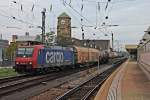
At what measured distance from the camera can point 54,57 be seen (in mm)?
37906

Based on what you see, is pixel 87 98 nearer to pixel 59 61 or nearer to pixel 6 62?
pixel 59 61

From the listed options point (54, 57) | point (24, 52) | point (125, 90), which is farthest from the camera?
point (54, 57)

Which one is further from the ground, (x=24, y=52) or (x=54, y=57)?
(x=24, y=52)

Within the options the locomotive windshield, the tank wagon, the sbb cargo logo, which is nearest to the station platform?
the tank wagon

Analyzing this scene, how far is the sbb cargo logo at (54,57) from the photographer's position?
35.8m

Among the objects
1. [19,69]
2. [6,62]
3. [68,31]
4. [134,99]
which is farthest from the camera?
[68,31]

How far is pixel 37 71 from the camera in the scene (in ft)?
112

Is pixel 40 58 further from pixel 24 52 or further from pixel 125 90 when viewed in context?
pixel 125 90

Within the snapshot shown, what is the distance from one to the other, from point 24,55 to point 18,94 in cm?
1408

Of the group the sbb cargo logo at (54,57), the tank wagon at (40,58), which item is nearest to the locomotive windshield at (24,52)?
the tank wagon at (40,58)

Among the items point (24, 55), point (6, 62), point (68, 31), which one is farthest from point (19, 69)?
point (68, 31)

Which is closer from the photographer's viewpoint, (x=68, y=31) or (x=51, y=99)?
(x=51, y=99)

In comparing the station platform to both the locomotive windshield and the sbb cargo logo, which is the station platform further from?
the sbb cargo logo

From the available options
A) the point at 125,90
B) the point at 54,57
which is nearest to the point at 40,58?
the point at 54,57
